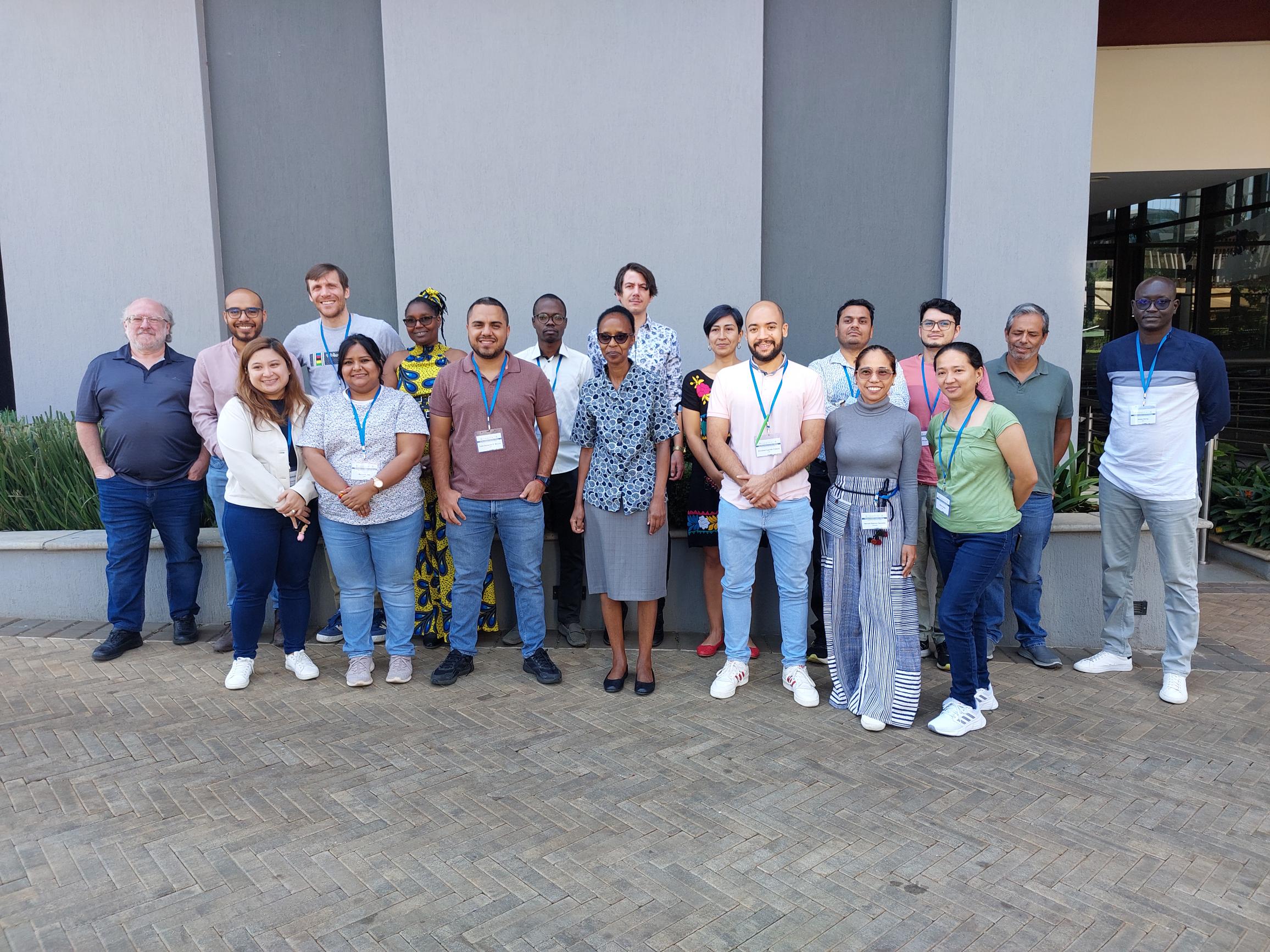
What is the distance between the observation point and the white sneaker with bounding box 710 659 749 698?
15.2 ft

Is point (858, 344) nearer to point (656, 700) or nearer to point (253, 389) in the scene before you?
point (656, 700)

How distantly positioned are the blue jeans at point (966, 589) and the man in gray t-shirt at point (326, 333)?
3305mm

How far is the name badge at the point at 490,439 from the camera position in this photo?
464cm

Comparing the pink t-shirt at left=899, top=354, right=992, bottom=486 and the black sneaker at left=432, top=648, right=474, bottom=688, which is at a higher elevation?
the pink t-shirt at left=899, top=354, right=992, bottom=486

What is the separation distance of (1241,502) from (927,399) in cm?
489

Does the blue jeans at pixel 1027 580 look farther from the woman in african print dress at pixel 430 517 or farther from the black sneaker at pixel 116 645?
the black sneaker at pixel 116 645

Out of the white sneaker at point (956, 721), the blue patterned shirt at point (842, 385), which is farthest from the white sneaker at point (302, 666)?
the white sneaker at point (956, 721)

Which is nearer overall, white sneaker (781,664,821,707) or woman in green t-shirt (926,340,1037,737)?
woman in green t-shirt (926,340,1037,737)

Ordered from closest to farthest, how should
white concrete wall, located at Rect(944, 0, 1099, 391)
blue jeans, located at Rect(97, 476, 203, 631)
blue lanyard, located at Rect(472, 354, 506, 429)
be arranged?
1. blue lanyard, located at Rect(472, 354, 506, 429)
2. blue jeans, located at Rect(97, 476, 203, 631)
3. white concrete wall, located at Rect(944, 0, 1099, 391)

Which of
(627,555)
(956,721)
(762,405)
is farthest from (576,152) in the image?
(956,721)

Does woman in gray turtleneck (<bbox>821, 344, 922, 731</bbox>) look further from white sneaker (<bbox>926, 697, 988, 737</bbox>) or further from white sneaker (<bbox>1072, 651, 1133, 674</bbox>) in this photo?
white sneaker (<bbox>1072, 651, 1133, 674</bbox>)

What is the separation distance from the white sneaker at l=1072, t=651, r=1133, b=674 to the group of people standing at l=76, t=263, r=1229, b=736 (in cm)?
2

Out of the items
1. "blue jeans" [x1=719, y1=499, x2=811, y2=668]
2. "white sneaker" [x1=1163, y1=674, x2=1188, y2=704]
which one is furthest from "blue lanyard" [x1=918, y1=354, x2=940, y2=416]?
"white sneaker" [x1=1163, y1=674, x2=1188, y2=704]

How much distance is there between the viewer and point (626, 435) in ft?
15.1
